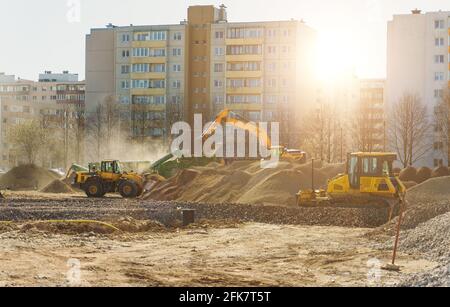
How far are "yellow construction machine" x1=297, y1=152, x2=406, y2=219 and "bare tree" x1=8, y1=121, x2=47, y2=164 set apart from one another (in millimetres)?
60566

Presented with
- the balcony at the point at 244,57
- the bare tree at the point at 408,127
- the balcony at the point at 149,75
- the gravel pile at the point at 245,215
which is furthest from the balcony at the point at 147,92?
the gravel pile at the point at 245,215

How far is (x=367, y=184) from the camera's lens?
28.3 meters

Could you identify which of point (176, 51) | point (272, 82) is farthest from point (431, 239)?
point (176, 51)

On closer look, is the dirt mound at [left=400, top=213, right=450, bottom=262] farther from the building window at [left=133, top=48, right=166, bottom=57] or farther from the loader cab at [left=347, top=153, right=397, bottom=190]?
the building window at [left=133, top=48, right=166, bottom=57]

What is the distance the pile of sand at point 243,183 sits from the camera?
35.5m

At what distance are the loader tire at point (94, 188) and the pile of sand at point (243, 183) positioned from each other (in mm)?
2765

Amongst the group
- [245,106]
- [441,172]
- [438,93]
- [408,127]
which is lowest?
[441,172]

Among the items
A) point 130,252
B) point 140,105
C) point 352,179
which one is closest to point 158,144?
point 140,105

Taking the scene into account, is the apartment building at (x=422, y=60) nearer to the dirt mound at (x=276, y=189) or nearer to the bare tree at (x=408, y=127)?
the bare tree at (x=408, y=127)

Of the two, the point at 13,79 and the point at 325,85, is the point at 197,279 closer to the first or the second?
the point at 325,85

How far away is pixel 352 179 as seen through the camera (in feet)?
93.6

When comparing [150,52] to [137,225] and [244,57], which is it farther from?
[137,225]

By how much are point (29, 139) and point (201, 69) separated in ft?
80.7

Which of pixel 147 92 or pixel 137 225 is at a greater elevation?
pixel 147 92
